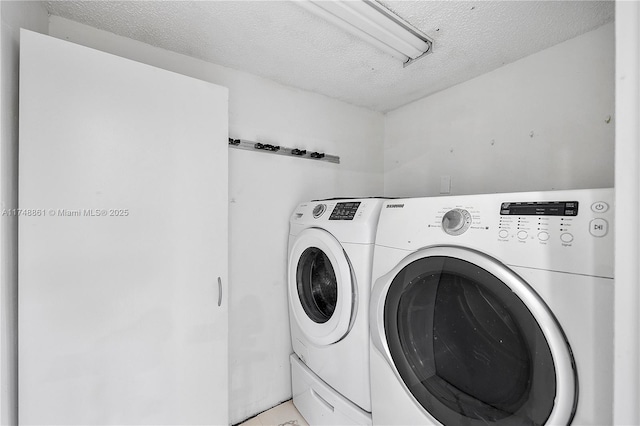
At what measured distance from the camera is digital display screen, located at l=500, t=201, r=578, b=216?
723 millimetres

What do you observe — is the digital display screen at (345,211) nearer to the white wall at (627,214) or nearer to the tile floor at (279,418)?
the white wall at (627,214)

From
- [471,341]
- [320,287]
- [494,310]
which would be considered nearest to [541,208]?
[494,310]

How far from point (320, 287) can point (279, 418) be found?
867mm

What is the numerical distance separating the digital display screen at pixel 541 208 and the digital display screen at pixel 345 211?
2.10 feet

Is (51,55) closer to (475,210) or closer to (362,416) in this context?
(475,210)

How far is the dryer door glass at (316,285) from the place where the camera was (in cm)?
150

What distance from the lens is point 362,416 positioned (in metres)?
1.24

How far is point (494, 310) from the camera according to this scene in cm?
84

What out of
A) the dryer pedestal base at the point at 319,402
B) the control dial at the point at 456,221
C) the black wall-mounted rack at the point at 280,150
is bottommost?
the dryer pedestal base at the point at 319,402

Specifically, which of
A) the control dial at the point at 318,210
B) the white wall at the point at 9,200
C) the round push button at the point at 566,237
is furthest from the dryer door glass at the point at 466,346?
the white wall at the point at 9,200

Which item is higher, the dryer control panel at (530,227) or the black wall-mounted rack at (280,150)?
the black wall-mounted rack at (280,150)

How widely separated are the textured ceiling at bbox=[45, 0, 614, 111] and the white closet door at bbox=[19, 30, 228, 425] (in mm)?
318

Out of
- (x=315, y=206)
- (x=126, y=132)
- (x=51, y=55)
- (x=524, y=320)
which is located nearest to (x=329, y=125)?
(x=315, y=206)

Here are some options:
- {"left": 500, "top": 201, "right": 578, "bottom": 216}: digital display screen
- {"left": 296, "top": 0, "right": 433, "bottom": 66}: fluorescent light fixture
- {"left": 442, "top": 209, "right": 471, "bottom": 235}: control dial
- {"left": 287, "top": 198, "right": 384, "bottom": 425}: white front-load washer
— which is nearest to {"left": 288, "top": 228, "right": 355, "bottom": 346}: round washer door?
{"left": 287, "top": 198, "right": 384, "bottom": 425}: white front-load washer
